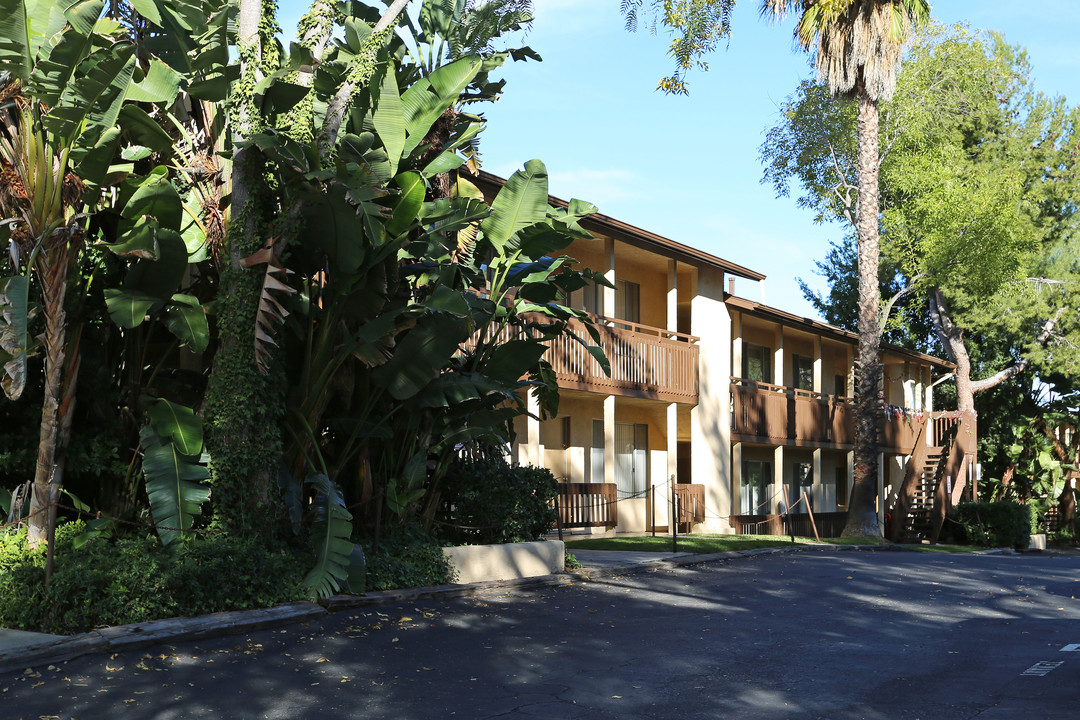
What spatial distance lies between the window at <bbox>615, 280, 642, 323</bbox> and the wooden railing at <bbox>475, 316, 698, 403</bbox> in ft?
2.06

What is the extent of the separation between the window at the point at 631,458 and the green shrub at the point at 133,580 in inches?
609

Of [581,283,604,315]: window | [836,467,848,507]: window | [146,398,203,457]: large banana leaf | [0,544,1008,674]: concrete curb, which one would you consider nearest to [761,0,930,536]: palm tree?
[581,283,604,315]: window

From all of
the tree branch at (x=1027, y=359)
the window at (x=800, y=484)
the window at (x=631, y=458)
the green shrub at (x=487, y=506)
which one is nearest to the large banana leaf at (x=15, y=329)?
the green shrub at (x=487, y=506)

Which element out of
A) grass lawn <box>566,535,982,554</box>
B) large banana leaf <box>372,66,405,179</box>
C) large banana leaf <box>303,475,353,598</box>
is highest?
large banana leaf <box>372,66,405,179</box>

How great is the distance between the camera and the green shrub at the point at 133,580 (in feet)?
31.3

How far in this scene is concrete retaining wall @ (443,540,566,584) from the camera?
47.0 feet

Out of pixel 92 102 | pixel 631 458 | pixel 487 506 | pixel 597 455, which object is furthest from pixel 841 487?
pixel 92 102

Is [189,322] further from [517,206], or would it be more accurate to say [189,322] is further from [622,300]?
[622,300]

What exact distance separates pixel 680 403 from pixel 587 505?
4885mm

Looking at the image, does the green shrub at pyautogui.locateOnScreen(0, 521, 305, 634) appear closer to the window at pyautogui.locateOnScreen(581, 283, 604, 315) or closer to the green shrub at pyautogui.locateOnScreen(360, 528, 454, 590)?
the green shrub at pyautogui.locateOnScreen(360, 528, 454, 590)

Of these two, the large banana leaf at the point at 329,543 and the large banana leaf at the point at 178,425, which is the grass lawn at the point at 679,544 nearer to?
the large banana leaf at the point at 329,543

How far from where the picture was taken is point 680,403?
26594 mm

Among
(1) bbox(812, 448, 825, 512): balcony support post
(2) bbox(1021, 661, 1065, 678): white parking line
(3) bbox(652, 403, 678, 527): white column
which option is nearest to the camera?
(2) bbox(1021, 661, 1065, 678): white parking line

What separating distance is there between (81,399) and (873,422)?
20.0 meters
